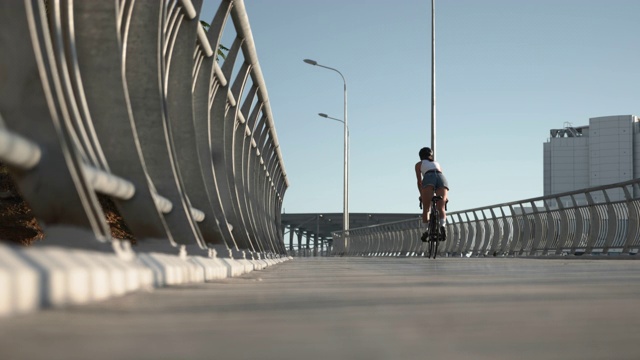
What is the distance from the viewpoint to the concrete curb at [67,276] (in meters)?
1.74

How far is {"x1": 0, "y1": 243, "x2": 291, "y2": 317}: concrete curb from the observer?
174cm

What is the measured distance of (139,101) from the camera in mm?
5973

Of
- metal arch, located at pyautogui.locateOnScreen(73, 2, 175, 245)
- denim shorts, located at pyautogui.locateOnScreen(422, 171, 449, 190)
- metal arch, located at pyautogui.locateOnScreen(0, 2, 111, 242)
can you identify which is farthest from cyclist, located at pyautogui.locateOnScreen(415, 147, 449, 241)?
metal arch, located at pyautogui.locateOnScreen(0, 2, 111, 242)

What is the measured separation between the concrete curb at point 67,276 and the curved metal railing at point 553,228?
47.2 ft

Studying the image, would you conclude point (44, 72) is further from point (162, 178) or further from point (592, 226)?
point (592, 226)

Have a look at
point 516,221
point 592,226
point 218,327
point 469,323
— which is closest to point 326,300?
point 469,323

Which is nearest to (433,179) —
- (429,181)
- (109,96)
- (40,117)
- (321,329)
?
(429,181)

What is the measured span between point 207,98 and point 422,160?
9882 mm

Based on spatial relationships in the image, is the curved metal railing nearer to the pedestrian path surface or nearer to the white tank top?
the white tank top

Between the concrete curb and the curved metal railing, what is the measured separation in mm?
14395

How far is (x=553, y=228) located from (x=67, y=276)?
21.9 metres

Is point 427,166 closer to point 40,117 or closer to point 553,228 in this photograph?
point 553,228

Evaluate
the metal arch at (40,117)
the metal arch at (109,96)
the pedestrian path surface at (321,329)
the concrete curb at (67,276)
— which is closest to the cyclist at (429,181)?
the metal arch at (109,96)

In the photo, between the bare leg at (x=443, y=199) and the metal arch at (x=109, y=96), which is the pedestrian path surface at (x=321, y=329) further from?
the bare leg at (x=443, y=199)
